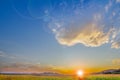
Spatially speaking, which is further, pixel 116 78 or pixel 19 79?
pixel 116 78

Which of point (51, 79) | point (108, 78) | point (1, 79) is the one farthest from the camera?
point (108, 78)

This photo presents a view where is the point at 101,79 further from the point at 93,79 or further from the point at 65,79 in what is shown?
the point at 65,79

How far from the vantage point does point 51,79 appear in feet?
122

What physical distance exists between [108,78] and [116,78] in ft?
3.96

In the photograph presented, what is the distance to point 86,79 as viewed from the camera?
38.1 m

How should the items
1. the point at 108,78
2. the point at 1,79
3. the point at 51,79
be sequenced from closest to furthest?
the point at 1,79 → the point at 51,79 → the point at 108,78

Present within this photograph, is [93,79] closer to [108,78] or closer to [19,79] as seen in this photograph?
[108,78]

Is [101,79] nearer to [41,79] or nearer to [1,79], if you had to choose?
[41,79]

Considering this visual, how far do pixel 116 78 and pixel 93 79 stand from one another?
378cm

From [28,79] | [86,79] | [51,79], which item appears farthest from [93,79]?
[28,79]

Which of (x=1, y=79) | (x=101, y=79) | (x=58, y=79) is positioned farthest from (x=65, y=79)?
(x=1, y=79)

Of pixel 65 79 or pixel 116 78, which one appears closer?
pixel 65 79

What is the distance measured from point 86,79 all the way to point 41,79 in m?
6.65

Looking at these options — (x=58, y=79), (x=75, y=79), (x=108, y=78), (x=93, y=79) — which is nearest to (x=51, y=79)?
(x=58, y=79)
